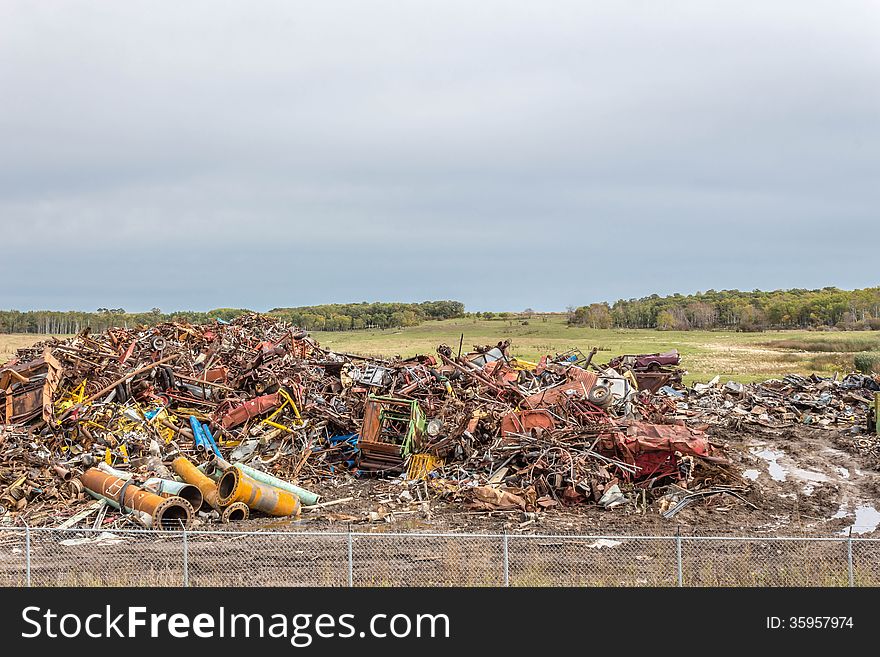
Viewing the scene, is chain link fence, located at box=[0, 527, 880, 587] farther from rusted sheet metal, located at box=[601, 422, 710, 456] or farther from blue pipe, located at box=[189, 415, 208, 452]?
blue pipe, located at box=[189, 415, 208, 452]

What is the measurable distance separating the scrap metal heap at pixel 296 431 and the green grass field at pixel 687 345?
31060mm

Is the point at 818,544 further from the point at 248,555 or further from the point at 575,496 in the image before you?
the point at 248,555

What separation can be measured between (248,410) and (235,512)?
6276 mm

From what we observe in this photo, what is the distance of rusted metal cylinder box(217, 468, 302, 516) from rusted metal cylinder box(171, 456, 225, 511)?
12 cm

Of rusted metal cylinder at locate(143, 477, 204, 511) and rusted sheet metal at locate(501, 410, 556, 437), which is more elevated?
rusted sheet metal at locate(501, 410, 556, 437)

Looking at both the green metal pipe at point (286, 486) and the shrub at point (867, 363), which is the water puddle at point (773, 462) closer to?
the green metal pipe at point (286, 486)

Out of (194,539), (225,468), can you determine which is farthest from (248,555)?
(225,468)

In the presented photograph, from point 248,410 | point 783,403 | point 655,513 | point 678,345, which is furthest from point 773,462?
point 678,345

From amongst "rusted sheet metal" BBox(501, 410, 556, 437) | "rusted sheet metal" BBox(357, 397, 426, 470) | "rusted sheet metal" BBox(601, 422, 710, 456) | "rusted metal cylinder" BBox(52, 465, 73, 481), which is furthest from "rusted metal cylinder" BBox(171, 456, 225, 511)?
"rusted sheet metal" BBox(601, 422, 710, 456)

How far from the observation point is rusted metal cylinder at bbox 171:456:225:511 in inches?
718

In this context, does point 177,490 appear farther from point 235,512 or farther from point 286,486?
point 286,486

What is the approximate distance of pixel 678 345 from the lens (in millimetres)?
93750

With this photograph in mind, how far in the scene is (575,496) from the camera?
19594mm

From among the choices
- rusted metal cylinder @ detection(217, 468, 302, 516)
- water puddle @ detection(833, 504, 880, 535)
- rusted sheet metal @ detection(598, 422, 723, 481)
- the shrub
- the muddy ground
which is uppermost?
the shrub
